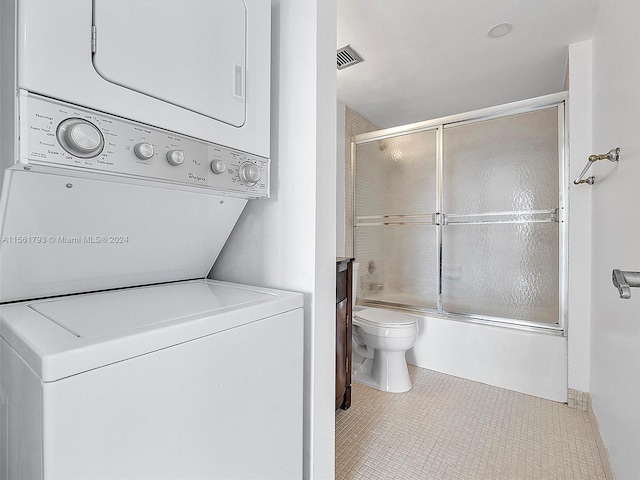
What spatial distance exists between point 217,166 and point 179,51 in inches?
11.3

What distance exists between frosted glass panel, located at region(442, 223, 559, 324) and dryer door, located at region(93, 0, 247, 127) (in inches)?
90.1

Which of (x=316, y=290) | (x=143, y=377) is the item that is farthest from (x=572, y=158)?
(x=143, y=377)

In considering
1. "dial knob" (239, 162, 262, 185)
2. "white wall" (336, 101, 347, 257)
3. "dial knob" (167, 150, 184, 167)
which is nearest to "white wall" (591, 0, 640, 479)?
"dial knob" (239, 162, 262, 185)

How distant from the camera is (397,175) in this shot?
123 inches

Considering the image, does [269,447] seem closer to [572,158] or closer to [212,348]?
[212,348]

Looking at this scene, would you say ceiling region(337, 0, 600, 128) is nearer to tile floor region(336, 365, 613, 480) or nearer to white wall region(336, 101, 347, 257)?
white wall region(336, 101, 347, 257)

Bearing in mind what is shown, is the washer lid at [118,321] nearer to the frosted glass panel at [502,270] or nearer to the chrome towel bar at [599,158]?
the chrome towel bar at [599,158]

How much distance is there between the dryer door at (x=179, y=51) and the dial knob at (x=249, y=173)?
121mm

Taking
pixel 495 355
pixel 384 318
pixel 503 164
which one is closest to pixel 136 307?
pixel 384 318

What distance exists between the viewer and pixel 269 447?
2.85 feet

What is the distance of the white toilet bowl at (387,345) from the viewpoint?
2.25 meters

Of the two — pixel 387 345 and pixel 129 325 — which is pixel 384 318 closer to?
pixel 387 345

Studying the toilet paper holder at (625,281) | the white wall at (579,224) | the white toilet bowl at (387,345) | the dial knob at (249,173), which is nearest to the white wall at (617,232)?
the white wall at (579,224)

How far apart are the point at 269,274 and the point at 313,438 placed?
552mm
